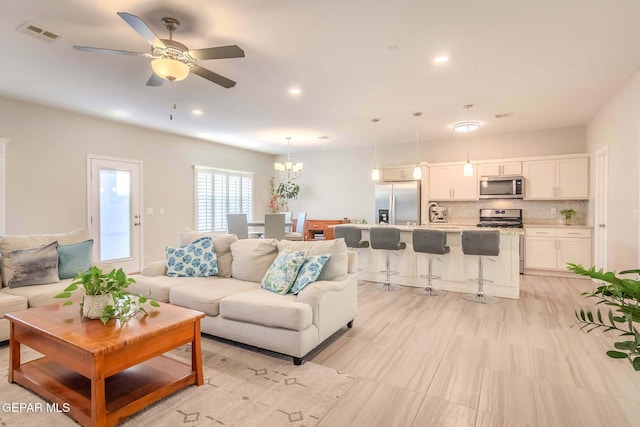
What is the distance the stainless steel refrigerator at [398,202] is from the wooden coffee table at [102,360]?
219 inches

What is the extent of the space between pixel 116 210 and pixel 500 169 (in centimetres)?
726

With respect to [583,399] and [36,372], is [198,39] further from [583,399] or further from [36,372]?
[583,399]

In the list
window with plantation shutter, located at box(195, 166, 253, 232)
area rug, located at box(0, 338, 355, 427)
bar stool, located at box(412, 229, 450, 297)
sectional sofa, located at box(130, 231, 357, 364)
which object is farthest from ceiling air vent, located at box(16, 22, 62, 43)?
bar stool, located at box(412, 229, 450, 297)

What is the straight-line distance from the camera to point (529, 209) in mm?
6656

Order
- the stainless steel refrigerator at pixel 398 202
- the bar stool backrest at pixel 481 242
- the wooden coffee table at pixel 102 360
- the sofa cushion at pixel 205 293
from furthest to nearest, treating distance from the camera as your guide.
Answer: the stainless steel refrigerator at pixel 398 202, the bar stool backrest at pixel 481 242, the sofa cushion at pixel 205 293, the wooden coffee table at pixel 102 360

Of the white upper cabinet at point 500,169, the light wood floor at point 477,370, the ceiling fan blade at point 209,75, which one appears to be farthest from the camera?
the white upper cabinet at point 500,169

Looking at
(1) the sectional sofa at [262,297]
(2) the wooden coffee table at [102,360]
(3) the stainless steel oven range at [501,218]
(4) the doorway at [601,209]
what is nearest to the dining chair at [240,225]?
(1) the sectional sofa at [262,297]

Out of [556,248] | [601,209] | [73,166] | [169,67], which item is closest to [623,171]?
[601,209]

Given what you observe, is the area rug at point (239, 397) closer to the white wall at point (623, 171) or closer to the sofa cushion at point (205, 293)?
the sofa cushion at point (205, 293)

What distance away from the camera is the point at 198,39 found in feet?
10.1

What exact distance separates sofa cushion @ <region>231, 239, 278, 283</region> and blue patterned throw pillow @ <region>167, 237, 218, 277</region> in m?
0.25

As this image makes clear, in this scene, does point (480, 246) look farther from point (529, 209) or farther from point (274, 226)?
point (274, 226)

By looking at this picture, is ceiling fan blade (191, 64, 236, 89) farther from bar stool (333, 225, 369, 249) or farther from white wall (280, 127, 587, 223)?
white wall (280, 127, 587, 223)

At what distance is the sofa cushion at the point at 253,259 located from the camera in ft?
12.1
